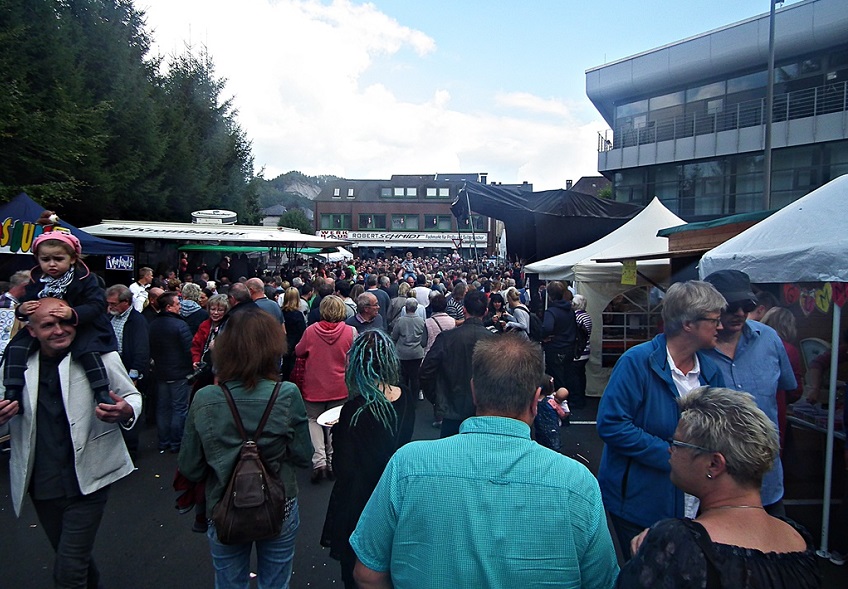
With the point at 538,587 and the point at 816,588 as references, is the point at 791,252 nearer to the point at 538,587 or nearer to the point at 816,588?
the point at 816,588

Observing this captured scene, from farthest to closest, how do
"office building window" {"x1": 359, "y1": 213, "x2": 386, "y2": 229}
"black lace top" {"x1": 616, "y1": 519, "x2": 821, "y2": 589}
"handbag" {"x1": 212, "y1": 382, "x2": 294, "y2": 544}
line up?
"office building window" {"x1": 359, "y1": 213, "x2": 386, "y2": 229}
"handbag" {"x1": 212, "y1": 382, "x2": 294, "y2": 544}
"black lace top" {"x1": 616, "y1": 519, "x2": 821, "y2": 589}

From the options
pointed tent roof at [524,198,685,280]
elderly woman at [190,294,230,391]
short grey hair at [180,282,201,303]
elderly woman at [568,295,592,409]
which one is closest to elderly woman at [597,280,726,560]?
elderly woman at [190,294,230,391]

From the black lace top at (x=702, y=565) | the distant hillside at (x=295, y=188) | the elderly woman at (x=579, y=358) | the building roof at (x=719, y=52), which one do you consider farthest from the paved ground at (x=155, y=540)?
the distant hillside at (x=295, y=188)

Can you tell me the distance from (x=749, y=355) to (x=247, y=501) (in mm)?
2635

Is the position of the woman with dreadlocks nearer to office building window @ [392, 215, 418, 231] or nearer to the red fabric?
the red fabric

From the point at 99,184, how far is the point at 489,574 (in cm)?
1663

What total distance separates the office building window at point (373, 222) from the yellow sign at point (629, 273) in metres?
52.6

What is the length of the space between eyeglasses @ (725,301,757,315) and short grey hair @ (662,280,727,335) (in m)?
0.35

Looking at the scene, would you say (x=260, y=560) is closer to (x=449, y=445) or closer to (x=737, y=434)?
(x=449, y=445)

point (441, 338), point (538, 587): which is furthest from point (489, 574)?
point (441, 338)

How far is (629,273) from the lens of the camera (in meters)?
7.35

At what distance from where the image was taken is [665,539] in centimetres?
132

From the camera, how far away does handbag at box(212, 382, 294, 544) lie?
7.37ft

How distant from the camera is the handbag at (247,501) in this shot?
Result: 2.25m
